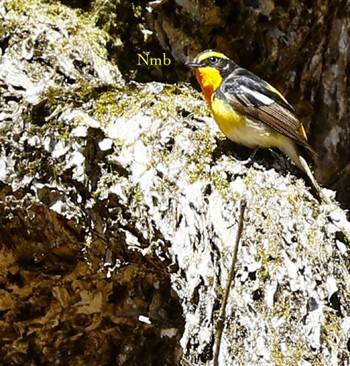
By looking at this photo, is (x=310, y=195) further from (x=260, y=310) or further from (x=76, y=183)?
(x=76, y=183)

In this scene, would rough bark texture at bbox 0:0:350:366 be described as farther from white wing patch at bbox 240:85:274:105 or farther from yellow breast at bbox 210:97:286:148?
white wing patch at bbox 240:85:274:105

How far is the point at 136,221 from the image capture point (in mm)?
2002

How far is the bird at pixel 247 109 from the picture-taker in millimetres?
2303

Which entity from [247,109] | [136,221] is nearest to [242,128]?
[247,109]

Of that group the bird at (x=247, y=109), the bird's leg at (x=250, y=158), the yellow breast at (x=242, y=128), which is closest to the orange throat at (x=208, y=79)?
the bird at (x=247, y=109)

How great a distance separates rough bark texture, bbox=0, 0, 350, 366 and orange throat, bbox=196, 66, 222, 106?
0.16ft

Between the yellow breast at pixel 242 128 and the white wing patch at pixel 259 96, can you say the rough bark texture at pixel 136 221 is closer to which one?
the yellow breast at pixel 242 128

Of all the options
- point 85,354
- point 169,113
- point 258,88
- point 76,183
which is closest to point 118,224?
point 76,183

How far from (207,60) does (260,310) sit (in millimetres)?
976

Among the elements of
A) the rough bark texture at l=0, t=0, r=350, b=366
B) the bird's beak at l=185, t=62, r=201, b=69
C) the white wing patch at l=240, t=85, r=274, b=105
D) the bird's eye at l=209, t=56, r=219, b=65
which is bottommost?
the rough bark texture at l=0, t=0, r=350, b=366

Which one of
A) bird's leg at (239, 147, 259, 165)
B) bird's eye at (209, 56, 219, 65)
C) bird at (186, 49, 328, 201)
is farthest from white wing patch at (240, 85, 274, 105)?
bird's leg at (239, 147, 259, 165)

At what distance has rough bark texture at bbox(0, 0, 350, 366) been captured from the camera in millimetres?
1808

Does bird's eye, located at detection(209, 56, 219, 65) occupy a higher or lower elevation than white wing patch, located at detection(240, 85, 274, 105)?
higher

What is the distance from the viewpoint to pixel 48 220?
6.77 feet
